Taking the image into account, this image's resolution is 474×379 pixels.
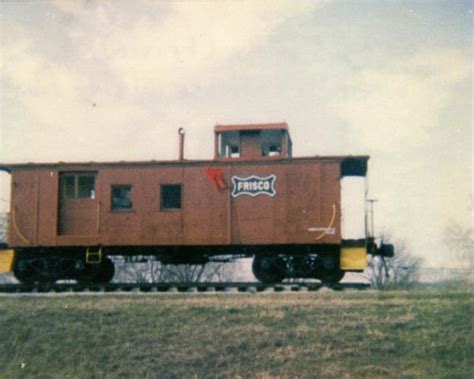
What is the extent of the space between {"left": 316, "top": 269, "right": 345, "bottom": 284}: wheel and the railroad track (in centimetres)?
64

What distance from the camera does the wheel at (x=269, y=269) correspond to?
50.6ft

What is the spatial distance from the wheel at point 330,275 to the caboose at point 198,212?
0.09 ft

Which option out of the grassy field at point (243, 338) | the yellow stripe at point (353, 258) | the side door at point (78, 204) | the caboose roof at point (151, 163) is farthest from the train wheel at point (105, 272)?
the yellow stripe at point (353, 258)

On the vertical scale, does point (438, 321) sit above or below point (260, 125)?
below

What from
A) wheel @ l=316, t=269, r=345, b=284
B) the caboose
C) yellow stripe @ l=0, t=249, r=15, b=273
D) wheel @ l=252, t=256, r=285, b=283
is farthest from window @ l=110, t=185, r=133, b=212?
wheel @ l=316, t=269, r=345, b=284

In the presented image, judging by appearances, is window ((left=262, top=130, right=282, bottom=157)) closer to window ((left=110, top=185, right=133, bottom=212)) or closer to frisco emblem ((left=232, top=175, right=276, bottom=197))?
frisco emblem ((left=232, top=175, right=276, bottom=197))

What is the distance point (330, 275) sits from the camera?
1534cm

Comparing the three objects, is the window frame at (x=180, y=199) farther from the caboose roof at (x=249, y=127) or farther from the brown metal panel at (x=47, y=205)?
the brown metal panel at (x=47, y=205)

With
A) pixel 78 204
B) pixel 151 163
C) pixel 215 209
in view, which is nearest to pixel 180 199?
pixel 215 209

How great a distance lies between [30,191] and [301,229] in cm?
801

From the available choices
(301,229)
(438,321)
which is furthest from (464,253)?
(438,321)

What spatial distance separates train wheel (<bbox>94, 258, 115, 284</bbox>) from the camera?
16250mm

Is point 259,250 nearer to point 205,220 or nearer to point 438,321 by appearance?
point 205,220

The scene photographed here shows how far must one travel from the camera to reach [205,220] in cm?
1562
